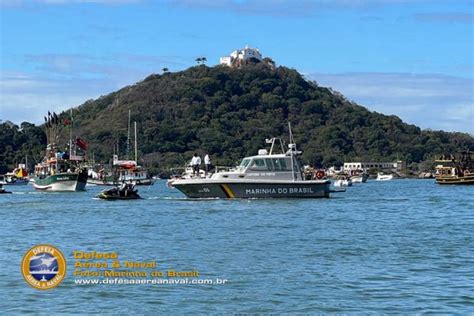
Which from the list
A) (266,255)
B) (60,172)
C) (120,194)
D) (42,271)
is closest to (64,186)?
(60,172)

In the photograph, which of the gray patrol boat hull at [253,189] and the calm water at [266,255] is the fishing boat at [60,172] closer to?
the gray patrol boat hull at [253,189]

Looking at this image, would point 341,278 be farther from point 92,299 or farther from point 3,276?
point 3,276

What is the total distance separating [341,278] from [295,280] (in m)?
1.24

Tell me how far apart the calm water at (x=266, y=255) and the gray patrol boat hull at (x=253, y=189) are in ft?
7.25

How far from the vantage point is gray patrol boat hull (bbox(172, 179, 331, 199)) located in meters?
55.3

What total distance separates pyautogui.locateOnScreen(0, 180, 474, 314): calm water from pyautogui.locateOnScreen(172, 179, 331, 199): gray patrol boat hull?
2.21 metres

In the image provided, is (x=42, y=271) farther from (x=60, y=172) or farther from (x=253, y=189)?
(x=60, y=172)

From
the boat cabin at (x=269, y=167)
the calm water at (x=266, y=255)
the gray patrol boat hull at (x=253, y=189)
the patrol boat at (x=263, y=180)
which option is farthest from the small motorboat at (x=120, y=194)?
the calm water at (x=266, y=255)

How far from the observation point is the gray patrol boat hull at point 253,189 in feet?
182

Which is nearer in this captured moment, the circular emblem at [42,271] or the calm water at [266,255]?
the calm water at [266,255]

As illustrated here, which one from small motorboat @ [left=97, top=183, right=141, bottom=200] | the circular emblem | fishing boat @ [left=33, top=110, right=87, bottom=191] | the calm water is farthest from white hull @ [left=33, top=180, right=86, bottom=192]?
the circular emblem

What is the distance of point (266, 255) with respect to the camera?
29203 millimetres

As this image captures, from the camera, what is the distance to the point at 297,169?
56781mm

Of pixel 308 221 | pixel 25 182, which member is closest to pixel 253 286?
pixel 308 221
